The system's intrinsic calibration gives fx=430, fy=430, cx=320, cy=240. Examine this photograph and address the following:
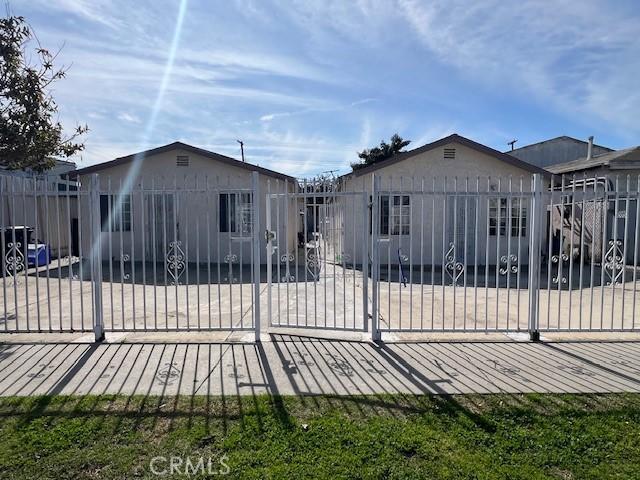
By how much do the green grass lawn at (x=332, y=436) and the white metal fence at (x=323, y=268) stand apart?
4.74ft

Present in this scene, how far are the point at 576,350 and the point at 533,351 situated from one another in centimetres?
54

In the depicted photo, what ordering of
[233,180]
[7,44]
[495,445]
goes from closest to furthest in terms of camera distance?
[495,445] → [7,44] → [233,180]

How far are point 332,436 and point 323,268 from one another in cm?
400

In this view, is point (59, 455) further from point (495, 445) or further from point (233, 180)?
point (233, 180)

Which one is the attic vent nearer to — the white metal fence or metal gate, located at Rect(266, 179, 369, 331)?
the white metal fence

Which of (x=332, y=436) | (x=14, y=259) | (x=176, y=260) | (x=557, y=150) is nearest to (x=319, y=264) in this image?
(x=176, y=260)

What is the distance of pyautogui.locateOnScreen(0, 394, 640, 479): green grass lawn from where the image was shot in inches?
109

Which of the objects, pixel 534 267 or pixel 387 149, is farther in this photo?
pixel 387 149

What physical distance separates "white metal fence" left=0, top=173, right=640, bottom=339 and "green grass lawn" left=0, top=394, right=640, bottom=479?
4.74 ft

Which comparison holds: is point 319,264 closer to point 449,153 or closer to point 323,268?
point 323,268

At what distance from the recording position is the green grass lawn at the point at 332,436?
2.77 metres

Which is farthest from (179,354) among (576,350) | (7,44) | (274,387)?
(7,44)

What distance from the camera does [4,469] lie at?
2.72 metres

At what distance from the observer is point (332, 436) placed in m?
3.15
